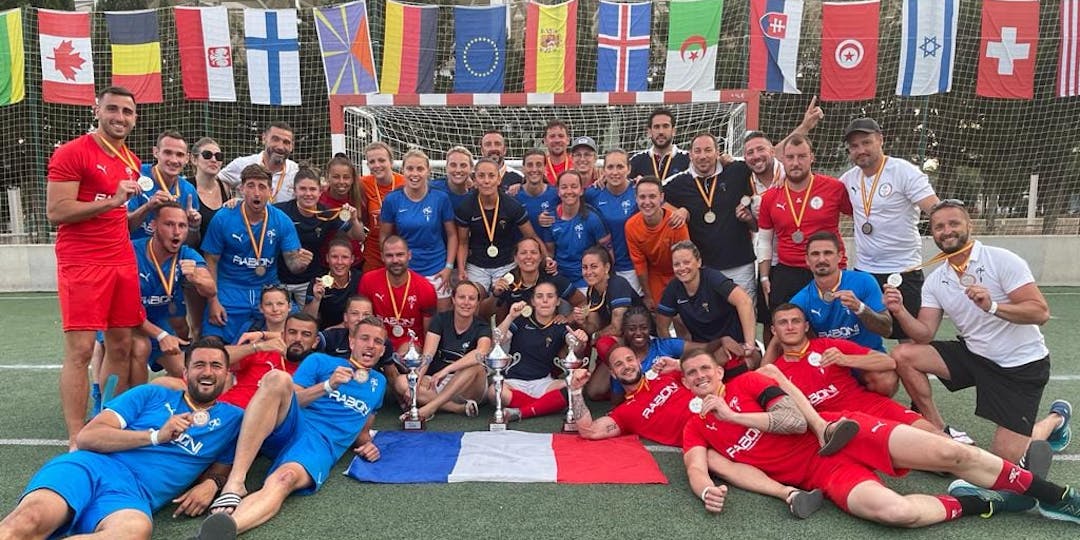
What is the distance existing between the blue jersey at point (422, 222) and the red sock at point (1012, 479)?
4019 millimetres

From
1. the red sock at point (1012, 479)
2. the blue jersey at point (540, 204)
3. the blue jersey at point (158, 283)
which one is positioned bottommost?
the red sock at point (1012, 479)

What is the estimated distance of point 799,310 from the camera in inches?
150

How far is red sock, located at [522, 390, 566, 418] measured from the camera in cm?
461

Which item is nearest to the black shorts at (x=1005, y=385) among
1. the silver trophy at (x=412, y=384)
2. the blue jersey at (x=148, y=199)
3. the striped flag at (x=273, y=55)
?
the silver trophy at (x=412, y=384)

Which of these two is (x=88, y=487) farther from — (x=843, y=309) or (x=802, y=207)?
(x=802, y=207)

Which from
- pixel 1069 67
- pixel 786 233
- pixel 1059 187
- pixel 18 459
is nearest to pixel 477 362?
pixel 786 233

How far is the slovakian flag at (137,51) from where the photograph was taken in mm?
10758

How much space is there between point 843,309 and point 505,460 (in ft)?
7.74

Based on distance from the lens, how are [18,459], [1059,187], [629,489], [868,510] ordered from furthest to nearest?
[1059,187], [18,459], [629,489], [868,510]

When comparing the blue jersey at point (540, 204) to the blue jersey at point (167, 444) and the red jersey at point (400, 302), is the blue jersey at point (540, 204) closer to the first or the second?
the red jersey at point (400, 302)

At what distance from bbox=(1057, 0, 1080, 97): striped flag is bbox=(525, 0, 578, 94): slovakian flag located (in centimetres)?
785

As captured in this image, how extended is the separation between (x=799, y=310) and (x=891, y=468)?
3.56ft

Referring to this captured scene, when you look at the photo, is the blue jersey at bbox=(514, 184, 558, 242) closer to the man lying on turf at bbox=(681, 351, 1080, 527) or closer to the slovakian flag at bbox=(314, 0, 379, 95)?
the man lying on turf at bbox=(681, 351, 1080, 527)

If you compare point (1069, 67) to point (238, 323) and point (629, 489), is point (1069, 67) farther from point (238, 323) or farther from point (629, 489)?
point (238, 323)
